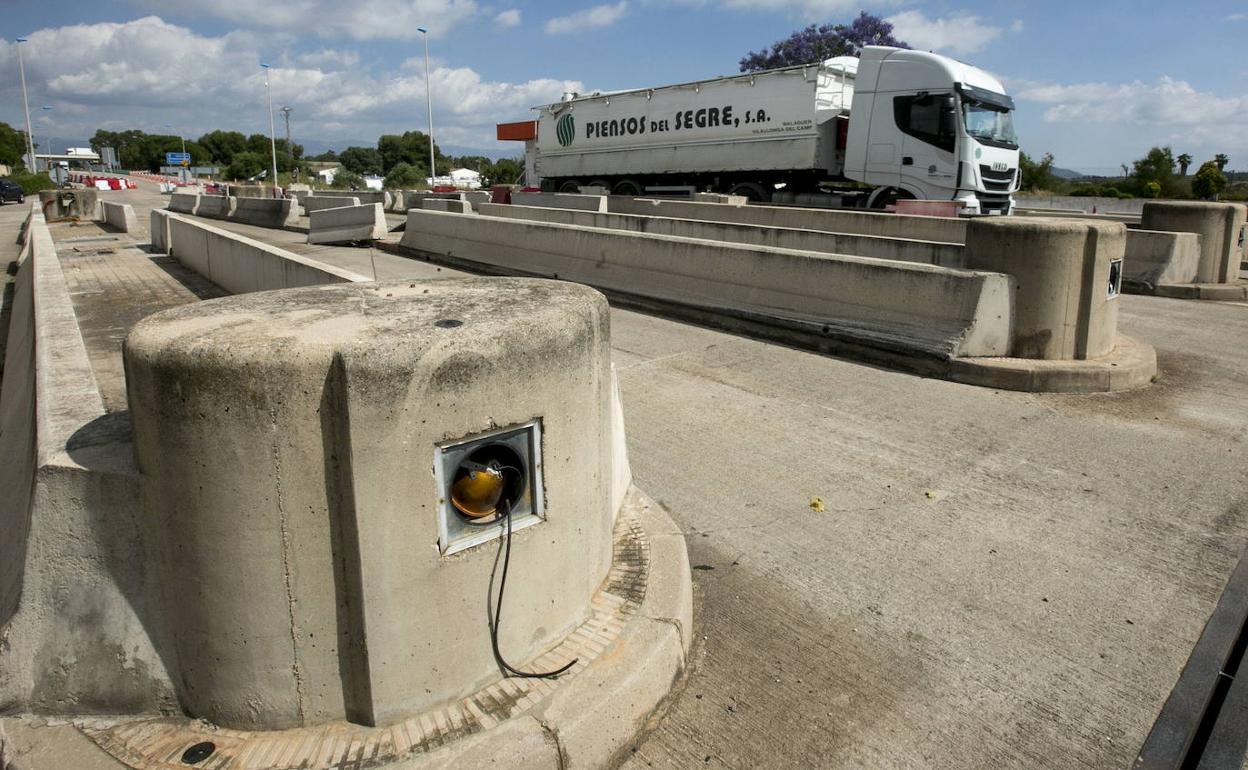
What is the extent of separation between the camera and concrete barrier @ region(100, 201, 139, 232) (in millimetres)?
23016

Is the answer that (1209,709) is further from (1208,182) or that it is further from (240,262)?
(1208,182)

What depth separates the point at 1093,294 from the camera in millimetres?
7008

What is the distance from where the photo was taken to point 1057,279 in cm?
698

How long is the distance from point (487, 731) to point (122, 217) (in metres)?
26.2

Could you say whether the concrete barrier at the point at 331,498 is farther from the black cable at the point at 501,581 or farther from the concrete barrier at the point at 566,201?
the concrete barrier at the point at 566,201

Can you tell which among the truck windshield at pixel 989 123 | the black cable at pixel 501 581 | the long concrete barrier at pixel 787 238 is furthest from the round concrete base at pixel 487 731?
the truck windshield at pixel 989 123

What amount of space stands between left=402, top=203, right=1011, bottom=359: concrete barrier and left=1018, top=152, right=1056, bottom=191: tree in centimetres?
4347

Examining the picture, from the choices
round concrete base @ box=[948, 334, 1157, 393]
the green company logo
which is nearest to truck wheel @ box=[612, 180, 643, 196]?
the green company logo

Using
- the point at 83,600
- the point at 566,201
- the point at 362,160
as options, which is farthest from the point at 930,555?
the point at 362,160

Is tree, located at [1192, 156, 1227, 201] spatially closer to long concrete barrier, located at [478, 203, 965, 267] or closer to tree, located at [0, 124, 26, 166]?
long concrete barrier, located at [478, 203, 965, 267]

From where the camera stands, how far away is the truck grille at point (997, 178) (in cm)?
1817

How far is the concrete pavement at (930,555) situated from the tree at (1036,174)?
4566cm

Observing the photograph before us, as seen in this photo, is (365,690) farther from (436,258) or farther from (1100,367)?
(436,258)

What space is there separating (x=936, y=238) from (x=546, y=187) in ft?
72.0
